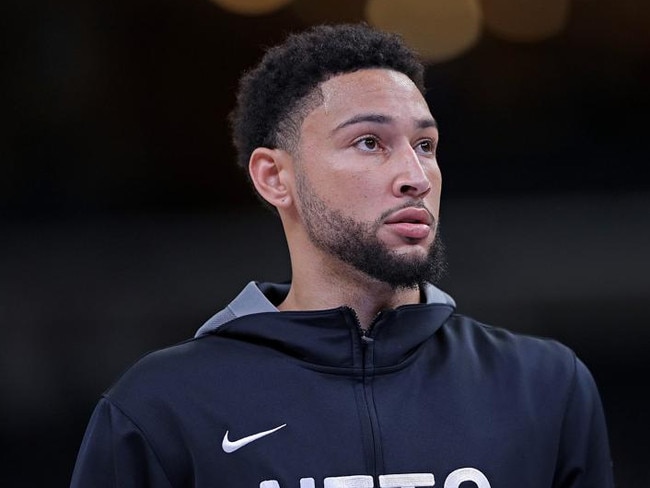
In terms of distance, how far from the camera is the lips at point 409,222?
3010mm

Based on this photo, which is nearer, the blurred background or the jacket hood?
the jacket hood

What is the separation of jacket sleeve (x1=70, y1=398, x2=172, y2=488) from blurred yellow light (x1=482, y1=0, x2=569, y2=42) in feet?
14.0

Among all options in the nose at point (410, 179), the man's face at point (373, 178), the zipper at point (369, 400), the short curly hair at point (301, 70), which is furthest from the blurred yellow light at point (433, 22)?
the zipper at point (369, 400)

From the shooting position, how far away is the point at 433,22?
6.74m

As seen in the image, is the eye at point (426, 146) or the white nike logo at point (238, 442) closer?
the white nike logo at point (238, 442)

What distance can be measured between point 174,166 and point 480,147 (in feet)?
5.63

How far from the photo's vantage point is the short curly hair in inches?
127

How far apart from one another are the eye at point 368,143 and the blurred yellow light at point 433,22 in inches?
141

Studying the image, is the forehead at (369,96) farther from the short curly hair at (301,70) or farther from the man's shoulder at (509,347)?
the man's shoulder at (509,347)

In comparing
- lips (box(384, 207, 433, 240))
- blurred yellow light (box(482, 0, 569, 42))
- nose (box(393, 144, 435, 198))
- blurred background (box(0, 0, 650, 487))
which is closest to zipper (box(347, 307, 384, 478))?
A: lips (box(384, 207, 433, 240))

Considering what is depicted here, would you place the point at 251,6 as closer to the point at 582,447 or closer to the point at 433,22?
the point at 433,22

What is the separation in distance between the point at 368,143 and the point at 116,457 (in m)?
1.01

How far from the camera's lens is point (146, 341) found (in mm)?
6332

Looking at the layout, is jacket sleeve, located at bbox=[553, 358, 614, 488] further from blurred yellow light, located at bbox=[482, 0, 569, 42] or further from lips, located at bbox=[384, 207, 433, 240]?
blurred yellow light, located at bbox=[482, 0, 569, 42]
